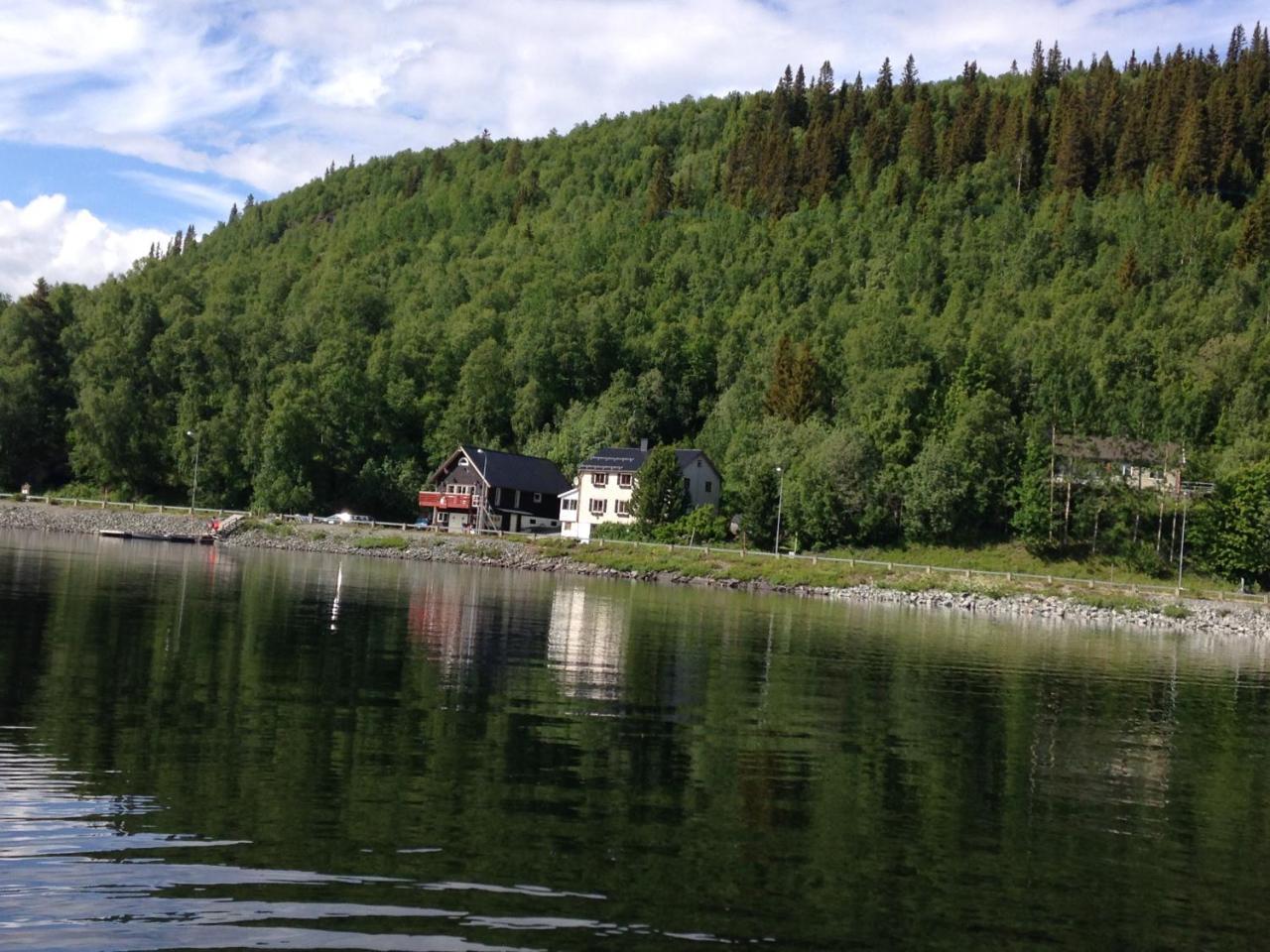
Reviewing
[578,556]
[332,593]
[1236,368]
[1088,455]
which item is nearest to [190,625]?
[332,593]

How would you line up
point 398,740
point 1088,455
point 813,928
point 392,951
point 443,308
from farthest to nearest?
point 443,308 < point 1088,455 < point 398,740 < point 813,928 < point 392,951

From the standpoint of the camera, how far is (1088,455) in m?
85.0

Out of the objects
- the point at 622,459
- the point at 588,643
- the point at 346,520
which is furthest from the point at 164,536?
the point at 588,643

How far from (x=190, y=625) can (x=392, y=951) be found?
23.5 m

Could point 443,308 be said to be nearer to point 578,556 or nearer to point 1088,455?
point 578,556

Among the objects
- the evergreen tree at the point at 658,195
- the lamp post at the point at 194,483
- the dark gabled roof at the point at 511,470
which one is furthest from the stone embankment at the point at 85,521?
the evergreen tree at the point at 658,195

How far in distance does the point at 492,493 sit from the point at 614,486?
35.5 feet

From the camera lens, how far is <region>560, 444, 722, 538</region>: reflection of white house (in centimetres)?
9762

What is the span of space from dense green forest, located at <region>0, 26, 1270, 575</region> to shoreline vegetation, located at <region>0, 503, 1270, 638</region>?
35.4ft

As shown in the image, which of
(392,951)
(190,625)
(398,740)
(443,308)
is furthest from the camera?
(443,308)

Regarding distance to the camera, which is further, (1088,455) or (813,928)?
(1088,455)

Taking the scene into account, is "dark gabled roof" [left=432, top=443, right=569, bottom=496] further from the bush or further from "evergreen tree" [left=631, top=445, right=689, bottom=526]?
"evergreen tree" [left=631, top=445, right=689, bottom=526]

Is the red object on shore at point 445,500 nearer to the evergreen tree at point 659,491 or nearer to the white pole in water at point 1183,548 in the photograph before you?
the evergreen tree at point 659,491

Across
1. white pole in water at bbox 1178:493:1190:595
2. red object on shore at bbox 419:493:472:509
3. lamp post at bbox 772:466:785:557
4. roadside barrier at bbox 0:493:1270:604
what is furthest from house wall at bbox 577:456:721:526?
white pole in water at bbox 1178:493:1190:595
